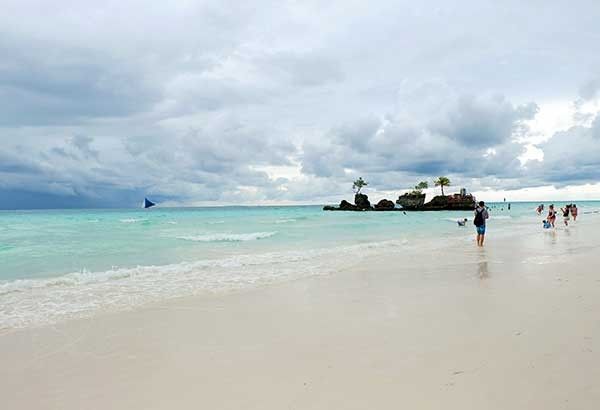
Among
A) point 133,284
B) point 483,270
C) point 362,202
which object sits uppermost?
point 362,202

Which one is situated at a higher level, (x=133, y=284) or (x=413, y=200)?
(x=413, y=200)

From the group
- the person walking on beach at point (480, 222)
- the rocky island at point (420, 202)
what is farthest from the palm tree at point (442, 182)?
the person walking on beach at point (480, 222)

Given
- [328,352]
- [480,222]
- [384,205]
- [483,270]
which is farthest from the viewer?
[384,205]

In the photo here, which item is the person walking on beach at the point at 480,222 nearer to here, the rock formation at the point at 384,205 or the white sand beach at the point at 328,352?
the white sand beach at the point at 328,352

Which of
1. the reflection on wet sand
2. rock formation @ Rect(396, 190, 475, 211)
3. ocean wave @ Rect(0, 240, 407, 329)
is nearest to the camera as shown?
ocean wave @ Rect(0, 240, 407, 329)

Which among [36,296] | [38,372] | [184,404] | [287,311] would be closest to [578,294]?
[287,311]

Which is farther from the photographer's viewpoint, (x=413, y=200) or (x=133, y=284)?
(x=413, y=200)

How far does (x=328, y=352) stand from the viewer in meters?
5.10

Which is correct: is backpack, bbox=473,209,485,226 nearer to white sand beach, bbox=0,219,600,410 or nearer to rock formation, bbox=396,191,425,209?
white sand beach, bbox=0,219,600,410

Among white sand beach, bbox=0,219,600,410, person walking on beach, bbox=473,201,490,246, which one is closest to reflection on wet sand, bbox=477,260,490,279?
white sand beach, bbox=0,219,600,410

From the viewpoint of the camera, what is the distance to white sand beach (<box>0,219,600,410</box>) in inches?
154

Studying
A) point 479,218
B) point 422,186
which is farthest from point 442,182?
point 479,218

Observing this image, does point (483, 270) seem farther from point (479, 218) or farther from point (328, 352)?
point (479, 218)

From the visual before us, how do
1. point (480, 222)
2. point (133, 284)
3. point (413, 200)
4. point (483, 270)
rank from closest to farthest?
1. point (133, 284)
2. point (483, 270)
3. point (480, 222)
4. point (413, 200)
